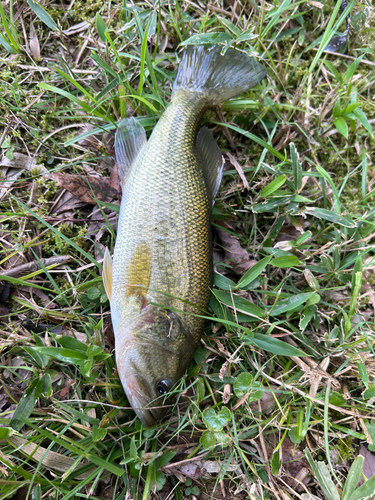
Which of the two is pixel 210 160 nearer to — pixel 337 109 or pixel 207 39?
pixel 207 39

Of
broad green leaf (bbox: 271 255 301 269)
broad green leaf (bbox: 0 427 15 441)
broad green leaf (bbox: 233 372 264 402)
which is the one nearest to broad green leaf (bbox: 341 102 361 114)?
broad green leaf (bbox: 271 255 301 269)

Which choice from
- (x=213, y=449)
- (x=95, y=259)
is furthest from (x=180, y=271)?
(x=213, y=449)

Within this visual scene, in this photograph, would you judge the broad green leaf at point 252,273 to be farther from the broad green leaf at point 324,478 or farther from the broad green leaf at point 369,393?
the broad green leaf at point 324,478

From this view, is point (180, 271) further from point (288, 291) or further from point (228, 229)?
point (288, 291)

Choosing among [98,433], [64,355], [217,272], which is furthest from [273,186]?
[98,433]

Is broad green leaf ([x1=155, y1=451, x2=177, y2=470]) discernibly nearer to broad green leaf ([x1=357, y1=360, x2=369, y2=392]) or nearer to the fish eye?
the fish eye

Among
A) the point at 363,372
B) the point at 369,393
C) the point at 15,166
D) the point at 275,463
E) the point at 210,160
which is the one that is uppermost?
the point at 210,160
